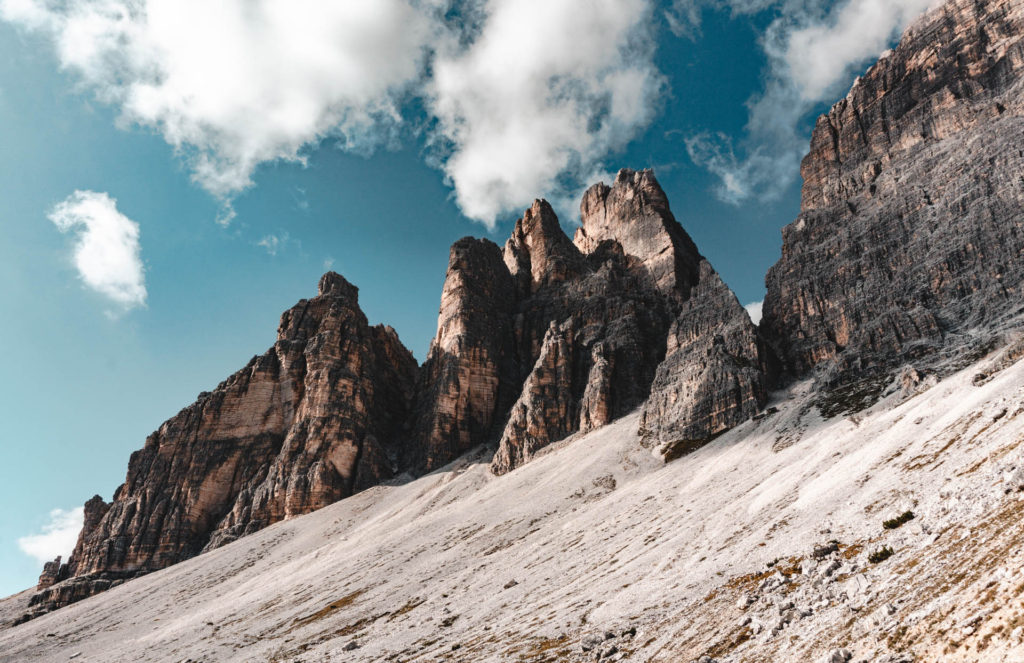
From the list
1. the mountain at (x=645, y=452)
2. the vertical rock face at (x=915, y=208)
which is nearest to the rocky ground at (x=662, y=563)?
the mountain at (x=645, y=452)

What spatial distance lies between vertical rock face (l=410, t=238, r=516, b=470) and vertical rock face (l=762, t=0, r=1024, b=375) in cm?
6292

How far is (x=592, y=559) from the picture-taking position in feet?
169

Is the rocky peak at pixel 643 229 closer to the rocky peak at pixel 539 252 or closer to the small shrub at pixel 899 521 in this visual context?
the rocky peak at pixel 539 252

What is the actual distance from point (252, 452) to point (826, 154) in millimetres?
146511

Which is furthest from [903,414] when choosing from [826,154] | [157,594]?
[157,594]

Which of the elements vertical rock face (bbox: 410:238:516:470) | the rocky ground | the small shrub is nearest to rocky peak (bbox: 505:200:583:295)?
vertical rock face (bbox: 410:238:516:470)

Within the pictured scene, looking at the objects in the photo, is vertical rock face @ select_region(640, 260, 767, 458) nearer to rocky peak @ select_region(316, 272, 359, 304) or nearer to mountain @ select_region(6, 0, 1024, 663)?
mountain @ select_region(6, 0, 1024, 663)

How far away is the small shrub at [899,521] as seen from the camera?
2657cm

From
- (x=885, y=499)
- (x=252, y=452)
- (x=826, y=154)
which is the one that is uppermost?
(x=826, y=154)

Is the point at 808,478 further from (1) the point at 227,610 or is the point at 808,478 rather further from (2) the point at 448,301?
(2) the point at 448,301

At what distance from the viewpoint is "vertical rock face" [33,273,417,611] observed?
122875 mm

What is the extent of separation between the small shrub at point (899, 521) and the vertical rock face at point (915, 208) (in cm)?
5903

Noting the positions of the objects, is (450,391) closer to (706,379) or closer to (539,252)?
(539,252)

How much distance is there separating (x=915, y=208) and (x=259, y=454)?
5553 inches
